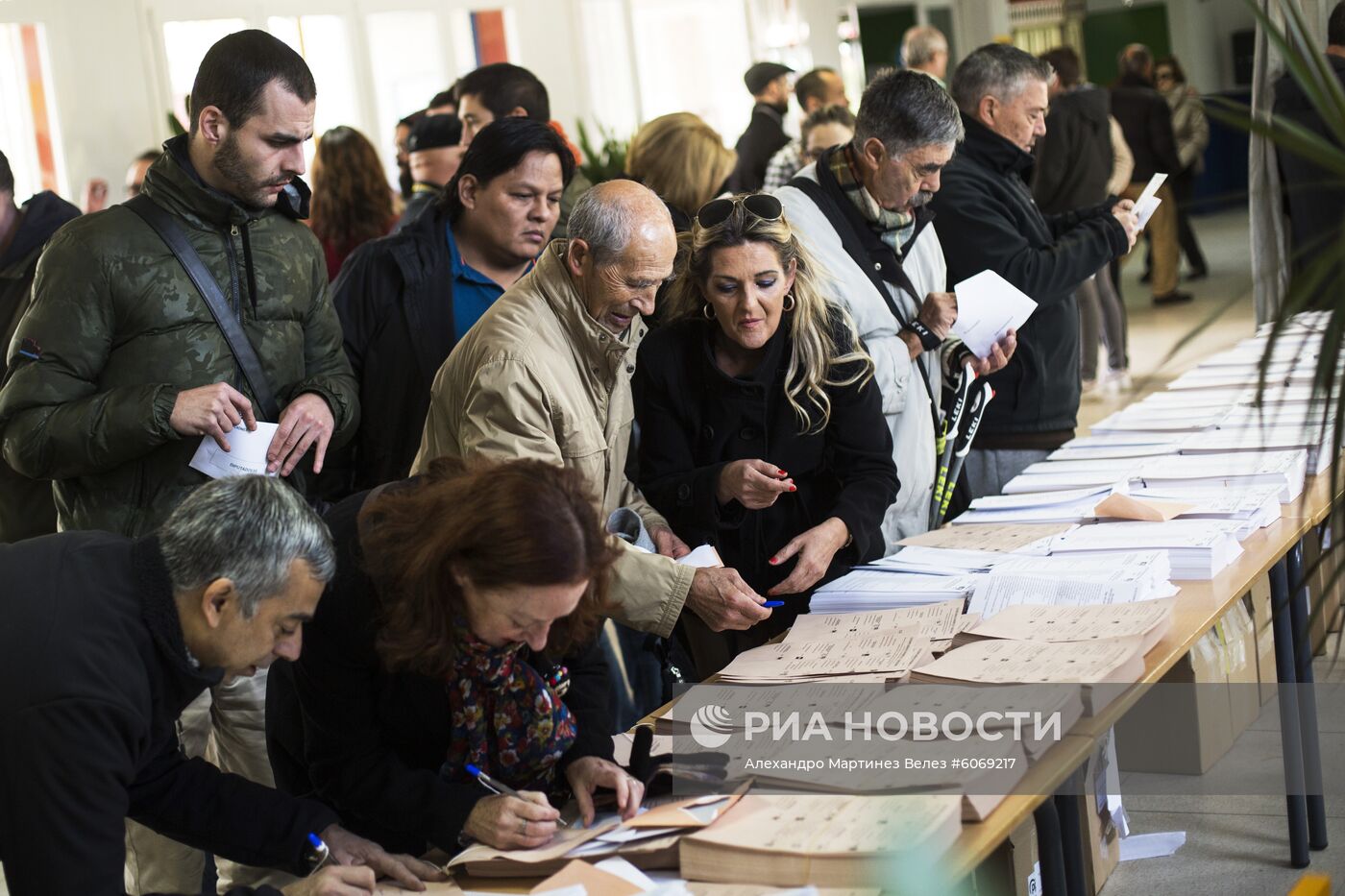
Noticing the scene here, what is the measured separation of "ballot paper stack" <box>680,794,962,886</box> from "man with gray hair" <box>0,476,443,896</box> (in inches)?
15.3

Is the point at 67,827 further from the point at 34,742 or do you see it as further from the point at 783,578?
the point at 783,578

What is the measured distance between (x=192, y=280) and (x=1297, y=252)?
1.80 meters

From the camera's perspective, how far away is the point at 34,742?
1654mm

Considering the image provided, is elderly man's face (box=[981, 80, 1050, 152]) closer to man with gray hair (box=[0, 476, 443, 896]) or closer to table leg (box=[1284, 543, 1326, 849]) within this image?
table leg (box=[1284, 543, 1326, 849])

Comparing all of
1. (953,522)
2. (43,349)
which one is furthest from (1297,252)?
(43,349)

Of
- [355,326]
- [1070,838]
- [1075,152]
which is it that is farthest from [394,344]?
[1075,152]

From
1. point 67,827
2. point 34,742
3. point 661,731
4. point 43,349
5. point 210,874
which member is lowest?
point 210,874

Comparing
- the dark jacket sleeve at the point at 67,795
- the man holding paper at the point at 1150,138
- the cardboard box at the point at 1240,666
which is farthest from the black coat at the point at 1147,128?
the dark jacket sleeve at the point at 67,795

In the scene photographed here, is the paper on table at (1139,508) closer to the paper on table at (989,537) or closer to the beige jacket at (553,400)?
the paper on table at (989,537)

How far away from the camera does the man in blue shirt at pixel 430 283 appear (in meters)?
3.07

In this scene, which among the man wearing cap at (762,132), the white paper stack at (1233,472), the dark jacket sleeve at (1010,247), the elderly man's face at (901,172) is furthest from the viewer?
the man wearing cap at (762,132)

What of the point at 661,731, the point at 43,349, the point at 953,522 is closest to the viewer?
the point at 661,731

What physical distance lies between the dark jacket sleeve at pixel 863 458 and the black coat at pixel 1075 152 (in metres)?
5.20

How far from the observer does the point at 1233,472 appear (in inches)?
124
